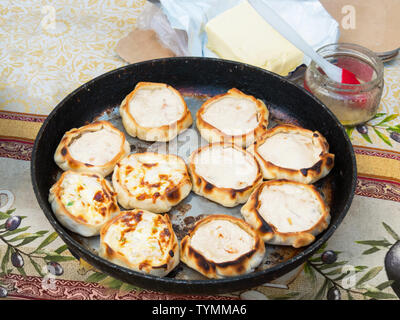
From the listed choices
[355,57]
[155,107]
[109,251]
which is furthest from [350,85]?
[109,251]

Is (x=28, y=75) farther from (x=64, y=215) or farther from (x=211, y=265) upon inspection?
(x=211, y=265)

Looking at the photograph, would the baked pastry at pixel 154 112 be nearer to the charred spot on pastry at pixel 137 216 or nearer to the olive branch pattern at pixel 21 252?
the charred spot on pastry at pixel 137 216

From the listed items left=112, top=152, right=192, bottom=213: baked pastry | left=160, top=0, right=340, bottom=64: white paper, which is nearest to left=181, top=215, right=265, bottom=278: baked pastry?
left=112, top=152, right=192, bottom=213: baked pastry

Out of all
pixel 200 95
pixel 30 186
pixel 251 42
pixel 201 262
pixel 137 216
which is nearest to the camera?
pixel 201 262

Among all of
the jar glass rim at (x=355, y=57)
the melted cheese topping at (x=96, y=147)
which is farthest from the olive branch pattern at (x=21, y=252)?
the jar glass rim at (x=355, y=57)

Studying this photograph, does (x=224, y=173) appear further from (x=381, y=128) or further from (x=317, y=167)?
(x=381, y=128)

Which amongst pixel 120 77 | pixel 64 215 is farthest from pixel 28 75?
pixel 64 215
